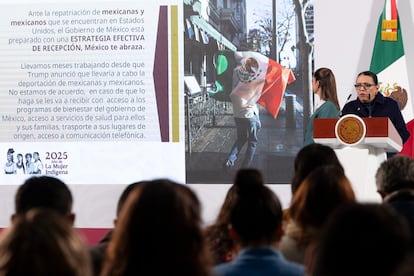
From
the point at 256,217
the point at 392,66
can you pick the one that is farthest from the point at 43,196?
the point at 392,66

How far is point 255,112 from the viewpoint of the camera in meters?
6.61

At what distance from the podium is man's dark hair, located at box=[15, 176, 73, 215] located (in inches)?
69.3

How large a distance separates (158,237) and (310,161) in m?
1.57

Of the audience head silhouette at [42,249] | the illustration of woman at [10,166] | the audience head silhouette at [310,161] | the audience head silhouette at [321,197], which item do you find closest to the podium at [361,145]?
the audience head silhouette at [310,161]

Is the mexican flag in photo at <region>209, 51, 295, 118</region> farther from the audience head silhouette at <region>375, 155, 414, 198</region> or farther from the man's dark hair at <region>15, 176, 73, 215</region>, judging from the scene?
the man's dark hair at <region>15, 176, 73, 215</region>

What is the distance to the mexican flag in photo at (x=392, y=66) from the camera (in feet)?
20.1

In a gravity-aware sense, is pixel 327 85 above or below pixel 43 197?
above

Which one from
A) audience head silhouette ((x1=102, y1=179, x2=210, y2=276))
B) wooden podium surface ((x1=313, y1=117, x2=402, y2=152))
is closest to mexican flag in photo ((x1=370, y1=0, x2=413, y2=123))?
wooden podium surface ((x1=313, y1=117, x2=402, y2=152))

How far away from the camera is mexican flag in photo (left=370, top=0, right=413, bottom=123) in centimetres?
612

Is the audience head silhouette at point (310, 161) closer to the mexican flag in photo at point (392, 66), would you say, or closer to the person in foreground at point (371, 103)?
the person in foreground at point (371, 103)

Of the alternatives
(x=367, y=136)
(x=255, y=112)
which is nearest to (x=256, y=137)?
(x=255, y=112)

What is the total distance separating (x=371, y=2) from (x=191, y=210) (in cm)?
484

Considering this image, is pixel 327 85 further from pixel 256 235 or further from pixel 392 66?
pixel 256 235

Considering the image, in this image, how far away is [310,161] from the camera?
312 centimetres
